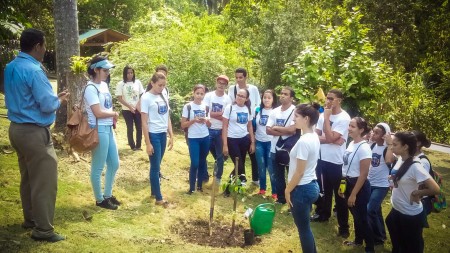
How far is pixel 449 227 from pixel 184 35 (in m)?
10.7

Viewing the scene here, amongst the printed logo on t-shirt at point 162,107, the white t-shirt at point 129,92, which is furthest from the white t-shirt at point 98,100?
the white t-shirt at point 129,92

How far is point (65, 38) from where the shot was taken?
758 cm

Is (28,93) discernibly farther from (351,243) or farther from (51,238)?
(351,243)

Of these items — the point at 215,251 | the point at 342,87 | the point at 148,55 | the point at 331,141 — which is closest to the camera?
the point at 215,251

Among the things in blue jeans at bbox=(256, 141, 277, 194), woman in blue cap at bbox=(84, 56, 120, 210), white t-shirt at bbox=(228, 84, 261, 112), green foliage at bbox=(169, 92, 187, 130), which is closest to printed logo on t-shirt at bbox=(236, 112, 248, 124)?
blue jeans at bbox=(256, 141, 277, 194)

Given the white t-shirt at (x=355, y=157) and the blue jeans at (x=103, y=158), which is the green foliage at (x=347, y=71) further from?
the blue jeans at (x=103, y=158)

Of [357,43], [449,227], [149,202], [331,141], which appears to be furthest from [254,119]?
[449,227]

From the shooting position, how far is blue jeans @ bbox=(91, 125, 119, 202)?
211 inches

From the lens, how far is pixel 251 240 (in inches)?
207

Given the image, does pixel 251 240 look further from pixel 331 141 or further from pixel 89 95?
pixel 89 95

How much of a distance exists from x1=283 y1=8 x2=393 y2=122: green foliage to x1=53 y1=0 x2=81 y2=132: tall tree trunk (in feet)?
14.0

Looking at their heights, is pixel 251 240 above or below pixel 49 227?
below

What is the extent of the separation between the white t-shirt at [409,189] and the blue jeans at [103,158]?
3697 mm

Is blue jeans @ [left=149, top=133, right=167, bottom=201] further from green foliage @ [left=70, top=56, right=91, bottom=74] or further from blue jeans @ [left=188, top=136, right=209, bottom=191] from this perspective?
green foliage @ [left=70, top=56, right=91, bottom=74]
